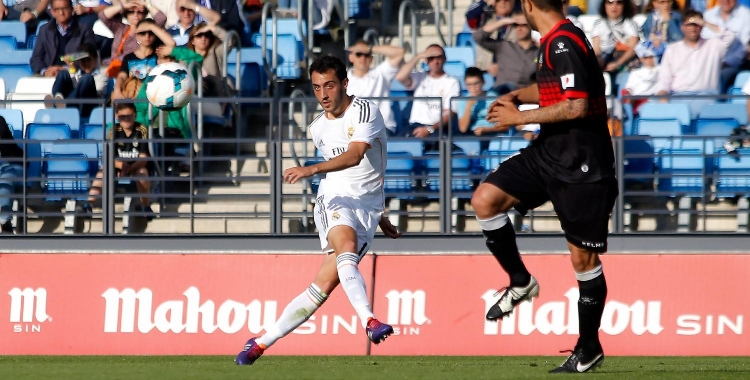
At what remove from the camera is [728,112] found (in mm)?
11820

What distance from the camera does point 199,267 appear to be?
36.2 ft

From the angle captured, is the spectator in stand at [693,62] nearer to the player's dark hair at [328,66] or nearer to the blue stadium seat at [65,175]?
the player's dark hair at [328,66]

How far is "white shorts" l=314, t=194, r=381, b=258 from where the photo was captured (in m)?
7.91

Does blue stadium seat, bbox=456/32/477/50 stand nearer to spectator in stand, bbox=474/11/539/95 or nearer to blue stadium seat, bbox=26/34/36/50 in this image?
spectator in stand, bbox=474/11/539/95

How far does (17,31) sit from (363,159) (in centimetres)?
911

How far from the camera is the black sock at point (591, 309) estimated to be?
7.00 metres

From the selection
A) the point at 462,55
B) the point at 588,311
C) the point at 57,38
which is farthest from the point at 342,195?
the point at 57,38

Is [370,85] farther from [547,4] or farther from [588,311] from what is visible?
[588,311]

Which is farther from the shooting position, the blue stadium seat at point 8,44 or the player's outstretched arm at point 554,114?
the blue stadium seat at point 8,44

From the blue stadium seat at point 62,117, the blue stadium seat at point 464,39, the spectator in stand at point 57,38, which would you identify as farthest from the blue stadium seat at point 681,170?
the spectator in stand at point 57,38

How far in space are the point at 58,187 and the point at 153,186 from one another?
100cm

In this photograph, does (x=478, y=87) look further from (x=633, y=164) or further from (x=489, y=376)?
(x=489, y=376)

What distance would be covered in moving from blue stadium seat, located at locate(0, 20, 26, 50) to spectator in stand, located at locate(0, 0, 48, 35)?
0.31ft

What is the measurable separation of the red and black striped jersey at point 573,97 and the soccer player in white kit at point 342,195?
1348mm
